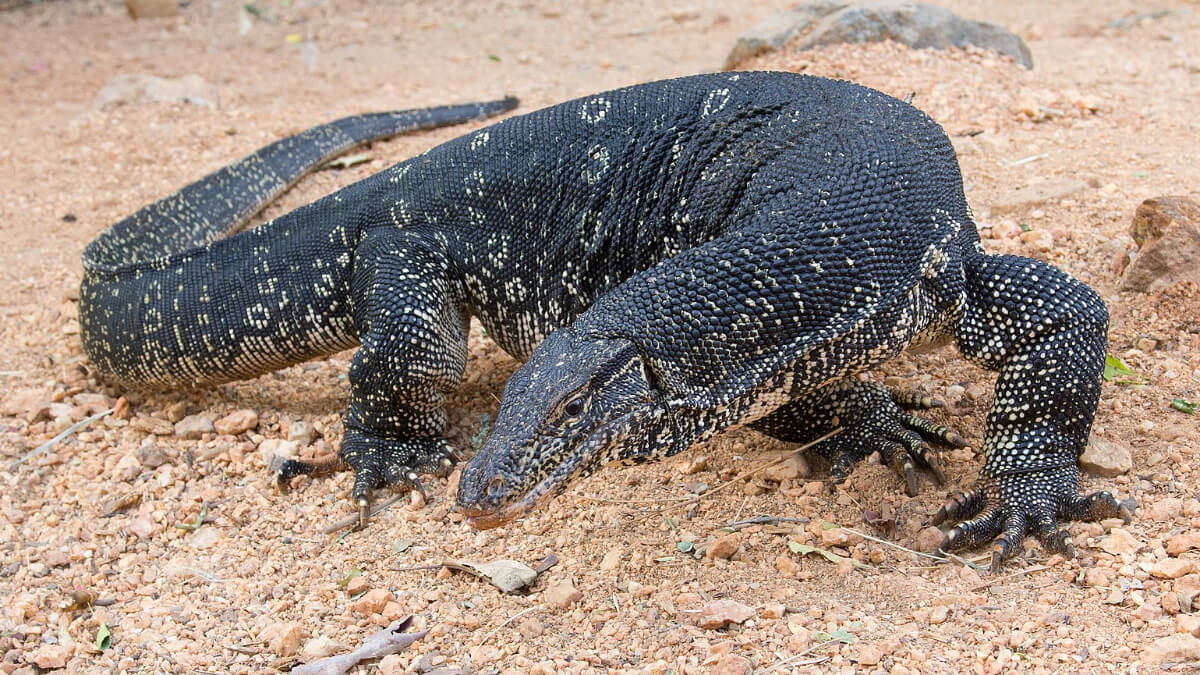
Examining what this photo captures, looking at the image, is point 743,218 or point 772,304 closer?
point 772,304

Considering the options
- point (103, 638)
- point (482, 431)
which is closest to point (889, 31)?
point (482, 431)

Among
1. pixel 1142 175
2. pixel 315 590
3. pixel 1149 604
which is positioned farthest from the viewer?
pixel 1142 175

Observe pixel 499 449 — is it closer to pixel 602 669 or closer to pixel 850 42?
pixel 602 669

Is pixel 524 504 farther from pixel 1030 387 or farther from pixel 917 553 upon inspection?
pixel 1030 387

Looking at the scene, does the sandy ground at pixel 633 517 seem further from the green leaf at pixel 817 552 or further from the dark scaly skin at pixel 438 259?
the dark scaly skin at pixel 438 259

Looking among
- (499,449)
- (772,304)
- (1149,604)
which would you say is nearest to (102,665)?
(499,449)

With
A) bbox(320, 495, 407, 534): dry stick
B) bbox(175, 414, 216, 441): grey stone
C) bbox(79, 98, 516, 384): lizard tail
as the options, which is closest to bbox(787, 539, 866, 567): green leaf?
bbox(320, 495, 407, 534): dry stick
